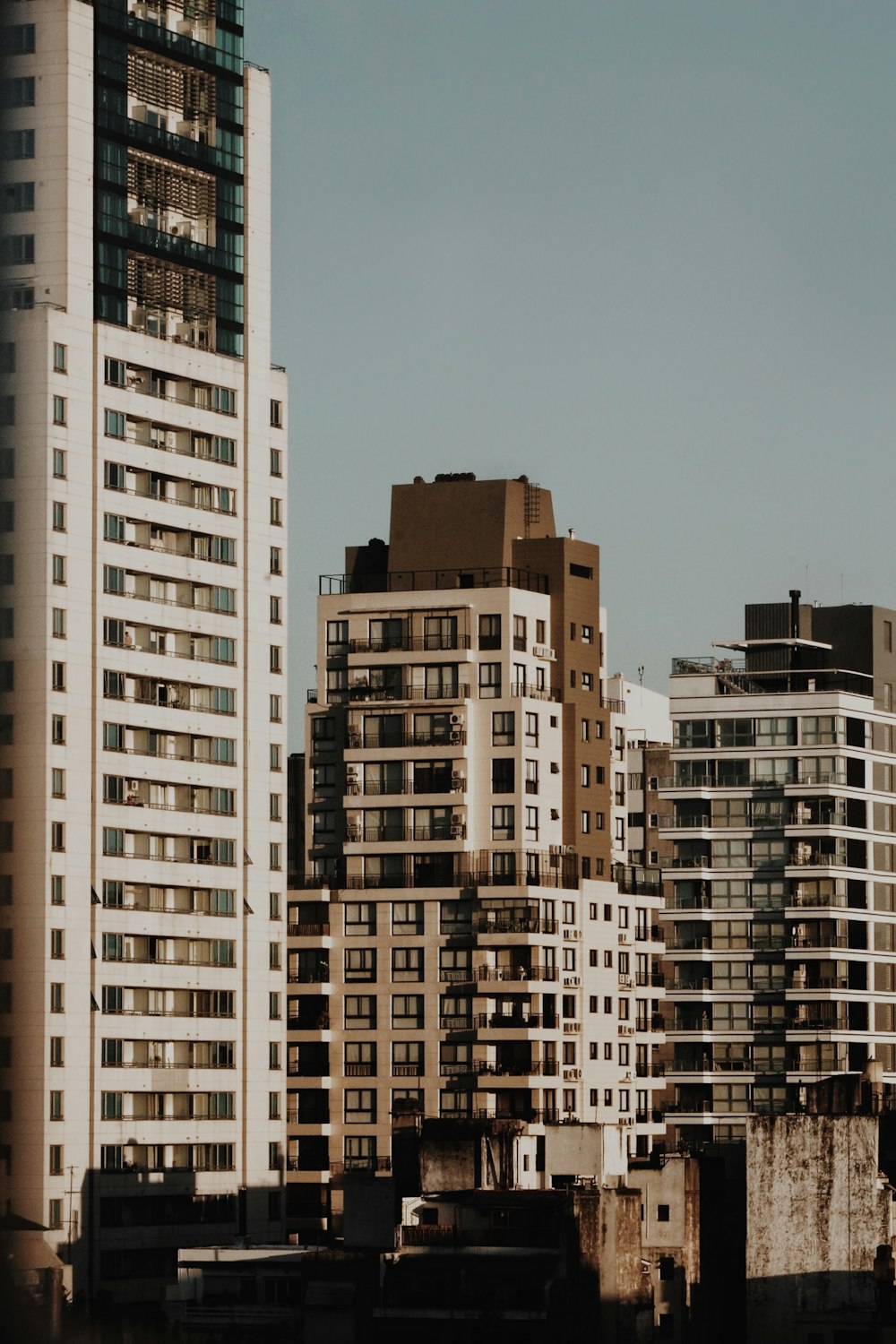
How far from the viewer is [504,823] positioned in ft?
455

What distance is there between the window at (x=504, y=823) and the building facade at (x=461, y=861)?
11cm

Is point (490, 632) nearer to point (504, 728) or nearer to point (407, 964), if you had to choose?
point (504, 728)

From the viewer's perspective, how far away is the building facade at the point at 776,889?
144 meters

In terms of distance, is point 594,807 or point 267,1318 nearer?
point 267,1318

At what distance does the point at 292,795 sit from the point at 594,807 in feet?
74.4

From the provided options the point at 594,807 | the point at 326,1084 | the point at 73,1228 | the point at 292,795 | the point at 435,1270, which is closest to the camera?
the point at 435,1270

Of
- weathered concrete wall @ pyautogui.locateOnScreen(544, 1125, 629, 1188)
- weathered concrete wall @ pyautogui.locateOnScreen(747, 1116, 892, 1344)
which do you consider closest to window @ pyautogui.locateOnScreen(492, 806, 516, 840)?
weathered concrete wall @ pyautogui.locateOnScreen(544, 1125, 629, 1188)

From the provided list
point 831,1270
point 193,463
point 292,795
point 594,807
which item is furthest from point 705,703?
point 831,1270

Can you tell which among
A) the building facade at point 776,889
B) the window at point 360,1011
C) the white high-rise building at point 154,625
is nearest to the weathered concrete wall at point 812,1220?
the white high-rise building at point 154,625

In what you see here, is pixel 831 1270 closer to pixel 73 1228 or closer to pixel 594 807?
pixel 73 1228

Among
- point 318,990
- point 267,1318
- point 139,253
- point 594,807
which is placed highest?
point 139,253

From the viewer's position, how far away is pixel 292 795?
15800 cm

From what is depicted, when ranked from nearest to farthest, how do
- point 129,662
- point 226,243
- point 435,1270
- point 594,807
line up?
1. point 435,1270
2. point 129,662
3. point 226,243
4. point 594,807

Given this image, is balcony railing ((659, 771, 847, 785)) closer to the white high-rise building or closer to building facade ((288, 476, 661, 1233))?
building facade ((288, 476, 661, 1233))
